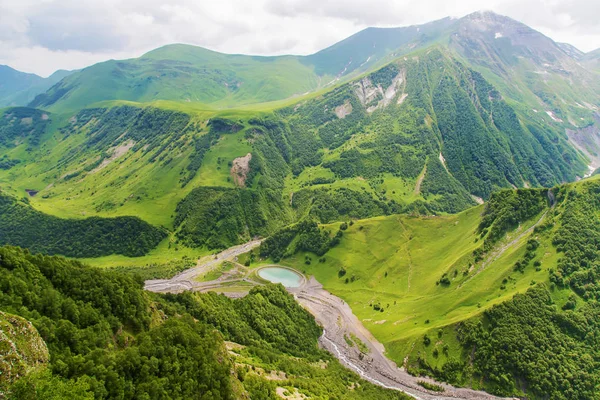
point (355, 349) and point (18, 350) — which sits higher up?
point (18, 350)

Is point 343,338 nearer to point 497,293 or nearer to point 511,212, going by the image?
point 497,293

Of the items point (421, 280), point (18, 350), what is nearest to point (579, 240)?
point (421, 280)

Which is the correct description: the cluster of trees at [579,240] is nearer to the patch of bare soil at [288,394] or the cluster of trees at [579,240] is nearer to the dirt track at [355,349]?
the dirt track at [355,349]

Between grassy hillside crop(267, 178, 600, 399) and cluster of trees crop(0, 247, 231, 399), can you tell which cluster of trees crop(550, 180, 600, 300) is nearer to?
grassy hillside crop(267, 178, 600, 399)

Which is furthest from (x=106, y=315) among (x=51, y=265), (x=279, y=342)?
(x=279, y=342)

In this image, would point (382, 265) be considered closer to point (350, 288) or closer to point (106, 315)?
point (350, 288)
